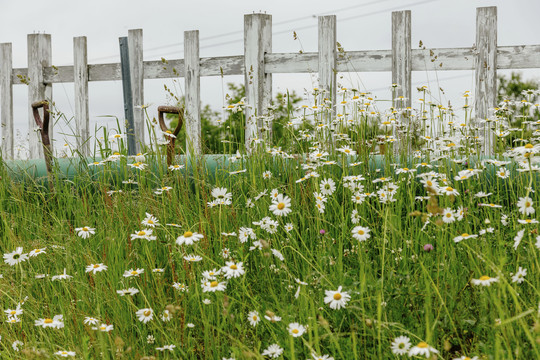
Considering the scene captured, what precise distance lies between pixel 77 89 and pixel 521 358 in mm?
7334

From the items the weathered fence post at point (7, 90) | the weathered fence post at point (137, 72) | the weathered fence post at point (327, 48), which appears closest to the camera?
the weathered fence post at point (327, 48)

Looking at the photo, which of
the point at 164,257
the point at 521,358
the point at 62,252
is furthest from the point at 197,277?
the point at 521,358

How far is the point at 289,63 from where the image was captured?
21.9 feet

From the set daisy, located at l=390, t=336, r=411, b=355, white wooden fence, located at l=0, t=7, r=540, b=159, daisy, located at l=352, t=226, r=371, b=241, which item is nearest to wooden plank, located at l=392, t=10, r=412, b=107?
white wooden fence, located at l=0, t=7, r=540, b=159

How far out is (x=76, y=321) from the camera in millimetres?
2035

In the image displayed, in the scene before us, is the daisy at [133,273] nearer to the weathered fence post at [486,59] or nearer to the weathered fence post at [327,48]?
the weathered fence post at [327,48]

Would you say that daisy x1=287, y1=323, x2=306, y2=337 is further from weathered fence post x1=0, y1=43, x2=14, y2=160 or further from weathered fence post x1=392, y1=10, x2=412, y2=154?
weathered fence post x1=0, y1=43, x2=14, y2=160

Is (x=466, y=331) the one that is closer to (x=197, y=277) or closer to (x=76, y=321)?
(x=197, y=277)

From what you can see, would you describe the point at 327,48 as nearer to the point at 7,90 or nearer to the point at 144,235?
the point at 144,235

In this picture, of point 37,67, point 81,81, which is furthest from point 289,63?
point 37,67

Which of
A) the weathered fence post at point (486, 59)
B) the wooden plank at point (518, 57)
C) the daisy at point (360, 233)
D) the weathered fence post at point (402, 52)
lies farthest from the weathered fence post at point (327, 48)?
the daisy at point (360, 233)

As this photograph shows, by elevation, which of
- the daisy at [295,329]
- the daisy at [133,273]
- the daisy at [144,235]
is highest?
the daisy at [144,235]

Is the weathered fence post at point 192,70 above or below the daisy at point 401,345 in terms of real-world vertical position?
above

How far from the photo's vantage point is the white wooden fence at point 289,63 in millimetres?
6180
